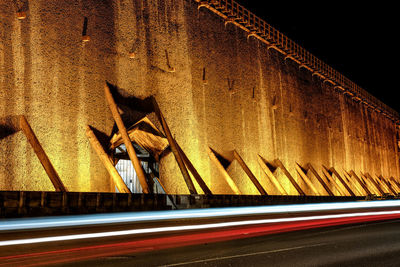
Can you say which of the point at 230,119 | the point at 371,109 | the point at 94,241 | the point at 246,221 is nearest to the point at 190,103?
the point at 230,119

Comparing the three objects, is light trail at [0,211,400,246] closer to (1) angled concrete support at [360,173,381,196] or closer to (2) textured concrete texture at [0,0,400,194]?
(2) textured concrete texture at [0,0,400,194]

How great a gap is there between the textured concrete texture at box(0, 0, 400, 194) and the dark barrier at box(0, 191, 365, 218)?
352 centimetres

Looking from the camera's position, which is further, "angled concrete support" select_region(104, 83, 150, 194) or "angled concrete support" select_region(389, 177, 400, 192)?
"angled concrete support" select_region(389, 177, 400, 192)

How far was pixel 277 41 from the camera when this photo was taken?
25.7 m

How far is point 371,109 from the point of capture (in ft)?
137

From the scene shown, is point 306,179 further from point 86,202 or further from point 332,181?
point 86,202

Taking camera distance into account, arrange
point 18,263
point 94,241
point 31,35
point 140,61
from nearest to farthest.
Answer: point 18,263
point 94,241
point 31,35
point 140,61

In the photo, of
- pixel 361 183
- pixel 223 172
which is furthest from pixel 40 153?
pixel 361 183

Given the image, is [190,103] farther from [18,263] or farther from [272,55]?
[18,263]

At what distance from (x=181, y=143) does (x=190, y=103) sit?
1755 millimetres

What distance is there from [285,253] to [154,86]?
42.9 feet

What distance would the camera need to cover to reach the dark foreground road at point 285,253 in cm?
451

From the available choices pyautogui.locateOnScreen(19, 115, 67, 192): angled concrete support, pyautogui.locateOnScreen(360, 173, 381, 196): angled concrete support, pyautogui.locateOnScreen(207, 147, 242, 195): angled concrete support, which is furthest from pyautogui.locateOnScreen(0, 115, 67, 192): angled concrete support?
pyautogui.locateOnScreen(360, 173, 381, 196): angled concrete support

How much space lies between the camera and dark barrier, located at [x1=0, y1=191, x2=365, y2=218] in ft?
29.3
